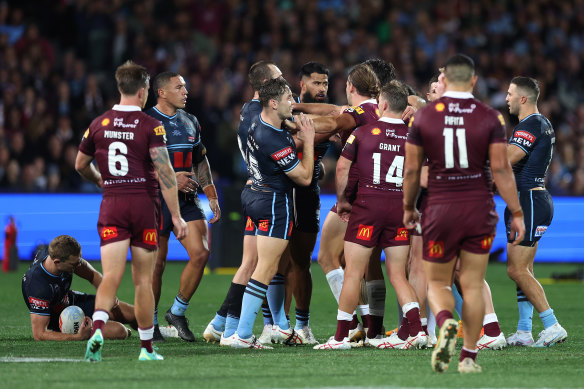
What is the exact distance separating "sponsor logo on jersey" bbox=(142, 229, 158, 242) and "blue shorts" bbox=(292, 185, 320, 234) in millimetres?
2051

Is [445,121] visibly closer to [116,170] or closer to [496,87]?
[116,170]

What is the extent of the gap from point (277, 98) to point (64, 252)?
254 cm

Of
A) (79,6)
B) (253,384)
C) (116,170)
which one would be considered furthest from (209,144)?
(253,384)

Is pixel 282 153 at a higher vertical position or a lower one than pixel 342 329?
higher

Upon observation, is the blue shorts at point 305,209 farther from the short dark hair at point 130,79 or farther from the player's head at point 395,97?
the short dark hair at point 130,79

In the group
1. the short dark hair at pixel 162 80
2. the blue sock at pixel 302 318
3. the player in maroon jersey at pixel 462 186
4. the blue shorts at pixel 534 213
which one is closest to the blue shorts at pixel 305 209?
the blue sock at pixel 302 318

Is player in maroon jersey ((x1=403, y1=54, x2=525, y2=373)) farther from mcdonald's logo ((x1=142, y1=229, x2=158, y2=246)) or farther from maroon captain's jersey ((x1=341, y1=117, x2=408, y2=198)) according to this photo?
mcdonald's logo ((x1=142, y1=229, x2=158, y2=246))

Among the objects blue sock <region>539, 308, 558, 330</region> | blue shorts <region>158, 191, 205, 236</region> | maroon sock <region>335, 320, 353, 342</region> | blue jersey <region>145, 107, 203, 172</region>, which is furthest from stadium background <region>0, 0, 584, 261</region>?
blue sock <region>539, 308, 558, 330</region>

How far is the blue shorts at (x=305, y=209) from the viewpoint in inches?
386

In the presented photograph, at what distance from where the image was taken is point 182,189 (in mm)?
9797

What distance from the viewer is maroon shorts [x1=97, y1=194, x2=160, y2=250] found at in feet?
26.2

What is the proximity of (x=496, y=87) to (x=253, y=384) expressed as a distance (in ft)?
54.3

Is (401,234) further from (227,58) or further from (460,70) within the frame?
(227,58)

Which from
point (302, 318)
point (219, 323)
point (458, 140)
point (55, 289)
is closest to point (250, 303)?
point (219, 323)
